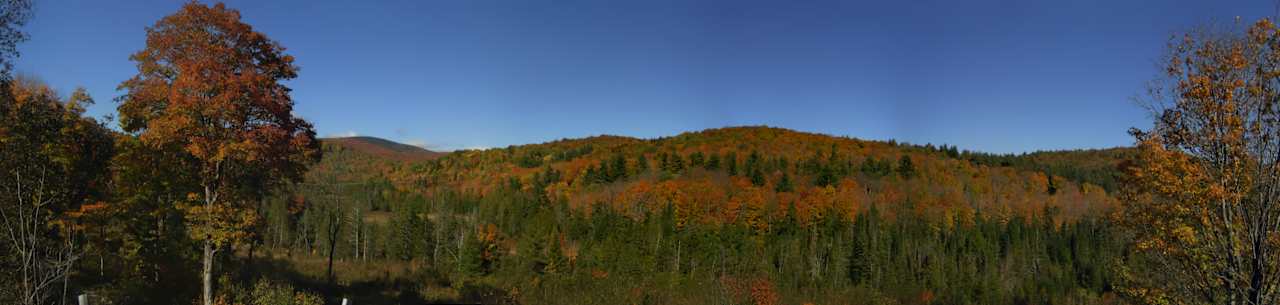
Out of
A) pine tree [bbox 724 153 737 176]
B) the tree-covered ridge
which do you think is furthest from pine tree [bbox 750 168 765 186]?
pine tree [bbox 724 153 737 176]

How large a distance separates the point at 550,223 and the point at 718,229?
3325 centimetres

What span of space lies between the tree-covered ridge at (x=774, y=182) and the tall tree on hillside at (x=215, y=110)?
109794mm

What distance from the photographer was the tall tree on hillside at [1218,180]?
454 inches

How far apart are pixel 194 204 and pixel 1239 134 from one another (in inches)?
A: 1035

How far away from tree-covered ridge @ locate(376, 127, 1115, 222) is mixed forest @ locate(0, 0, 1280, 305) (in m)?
1.41

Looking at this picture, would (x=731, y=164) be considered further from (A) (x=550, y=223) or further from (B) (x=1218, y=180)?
(B) (x=1218, y=180)

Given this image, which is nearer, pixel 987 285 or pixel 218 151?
pixel 218 151

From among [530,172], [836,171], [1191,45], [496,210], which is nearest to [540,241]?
[496,210]

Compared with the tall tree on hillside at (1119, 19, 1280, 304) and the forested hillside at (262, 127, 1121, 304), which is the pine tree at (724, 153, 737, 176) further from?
the tall tree on hillside at (1119, 19, 1280, 304)

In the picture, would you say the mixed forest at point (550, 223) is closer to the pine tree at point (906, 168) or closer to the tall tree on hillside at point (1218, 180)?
the tall tree on hillside at point (1218, 180)

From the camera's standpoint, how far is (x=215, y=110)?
15.4 metres

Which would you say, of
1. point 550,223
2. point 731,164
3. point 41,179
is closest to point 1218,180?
point 41,179

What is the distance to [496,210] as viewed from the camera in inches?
5064

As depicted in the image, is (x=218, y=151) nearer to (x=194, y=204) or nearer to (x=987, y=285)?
(x=194, y=204)
